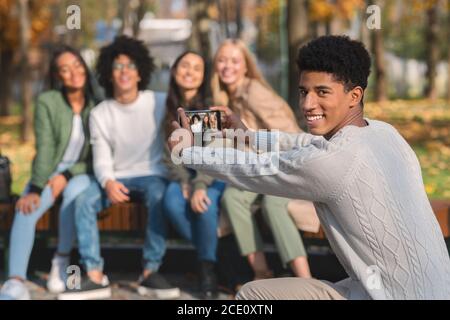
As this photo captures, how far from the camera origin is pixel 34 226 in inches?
226

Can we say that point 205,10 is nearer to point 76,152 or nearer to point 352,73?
point 76,152

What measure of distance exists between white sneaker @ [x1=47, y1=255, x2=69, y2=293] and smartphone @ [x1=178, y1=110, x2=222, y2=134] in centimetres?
275

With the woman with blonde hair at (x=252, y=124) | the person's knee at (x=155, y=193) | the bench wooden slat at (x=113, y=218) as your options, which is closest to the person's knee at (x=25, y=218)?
the bench wooden slat at (x=113, y=218)

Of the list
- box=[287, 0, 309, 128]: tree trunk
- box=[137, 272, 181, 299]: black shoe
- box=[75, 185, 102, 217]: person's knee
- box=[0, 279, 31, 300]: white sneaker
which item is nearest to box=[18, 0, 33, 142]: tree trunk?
box=[287, 0, 309, 128]: tree trunk

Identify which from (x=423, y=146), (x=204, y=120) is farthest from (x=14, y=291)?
(x=423, y=146)

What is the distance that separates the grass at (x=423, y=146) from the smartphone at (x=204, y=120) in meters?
6.48

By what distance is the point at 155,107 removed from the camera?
5.93 metres

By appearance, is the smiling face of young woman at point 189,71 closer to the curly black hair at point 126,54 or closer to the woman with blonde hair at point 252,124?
the woman with blonde hair at point 252,124

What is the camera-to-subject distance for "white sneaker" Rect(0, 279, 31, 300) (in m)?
5.43

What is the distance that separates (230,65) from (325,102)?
3032 millimetres

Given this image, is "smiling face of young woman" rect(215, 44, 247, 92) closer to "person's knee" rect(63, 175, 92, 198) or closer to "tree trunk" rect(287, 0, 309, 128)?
"person's knee" rect(63, 175, 92, 198)

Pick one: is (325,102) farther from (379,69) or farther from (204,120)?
(379,69)

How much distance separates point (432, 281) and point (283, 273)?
3.23m
